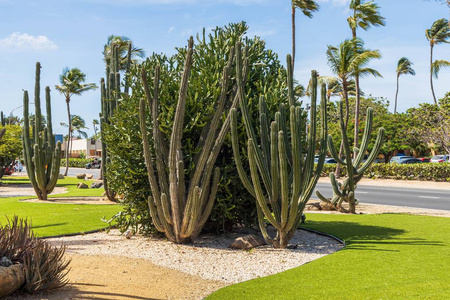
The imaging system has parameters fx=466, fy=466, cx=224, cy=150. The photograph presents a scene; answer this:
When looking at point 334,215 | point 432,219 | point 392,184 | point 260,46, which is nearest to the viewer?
point 260,46

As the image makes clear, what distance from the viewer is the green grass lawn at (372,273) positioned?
5387mm

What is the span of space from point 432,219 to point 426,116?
26.0 m

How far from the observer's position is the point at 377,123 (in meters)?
44.6

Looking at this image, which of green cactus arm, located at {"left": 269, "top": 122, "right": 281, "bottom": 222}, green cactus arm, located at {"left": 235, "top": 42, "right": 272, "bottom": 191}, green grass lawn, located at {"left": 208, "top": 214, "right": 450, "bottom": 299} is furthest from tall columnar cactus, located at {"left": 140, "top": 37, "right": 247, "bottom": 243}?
green grass lawn, located at {"left": 208, "top": 214, "right": 450, "bottom": 299}

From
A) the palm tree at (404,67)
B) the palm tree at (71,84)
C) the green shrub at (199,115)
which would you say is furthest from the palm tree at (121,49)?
the palm tree at (404,67)

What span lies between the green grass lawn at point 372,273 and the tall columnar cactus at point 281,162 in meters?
1.07

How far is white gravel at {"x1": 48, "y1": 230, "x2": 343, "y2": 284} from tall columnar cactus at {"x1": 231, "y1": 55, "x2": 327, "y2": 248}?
0.61 m

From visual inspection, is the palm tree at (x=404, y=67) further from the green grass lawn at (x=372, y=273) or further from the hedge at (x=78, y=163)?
the green grass lawn at (x=372, y=273)

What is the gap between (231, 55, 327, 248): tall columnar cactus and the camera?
7473 mm

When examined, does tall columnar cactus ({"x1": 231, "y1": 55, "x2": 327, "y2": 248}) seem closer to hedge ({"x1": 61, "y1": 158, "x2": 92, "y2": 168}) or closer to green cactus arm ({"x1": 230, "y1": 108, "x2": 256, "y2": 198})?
green cactus arm ({"x1": 230, "y1": 108, "x2": 256, "y2": 198})

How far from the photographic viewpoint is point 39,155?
17266 mm

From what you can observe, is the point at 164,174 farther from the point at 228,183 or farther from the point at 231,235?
the point at 231,235

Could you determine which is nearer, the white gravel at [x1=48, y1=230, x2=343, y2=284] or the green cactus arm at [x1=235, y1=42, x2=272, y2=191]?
the white gravel at [x1=48, y1=230, x2=343, y2=284]

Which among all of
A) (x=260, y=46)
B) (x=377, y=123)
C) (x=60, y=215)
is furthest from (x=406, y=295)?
(x=377, y=123)
